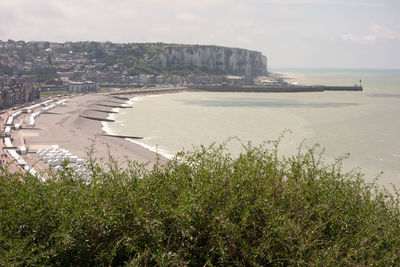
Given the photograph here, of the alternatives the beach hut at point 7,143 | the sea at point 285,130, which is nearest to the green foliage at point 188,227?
the sea at point 285,130

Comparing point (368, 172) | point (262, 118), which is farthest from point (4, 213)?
point (262, 118)

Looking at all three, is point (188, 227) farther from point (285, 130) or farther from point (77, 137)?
point (77, 137)

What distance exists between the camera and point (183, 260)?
8242mm

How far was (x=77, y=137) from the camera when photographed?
45.3 meters

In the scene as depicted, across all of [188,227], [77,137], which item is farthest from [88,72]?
[188,227]

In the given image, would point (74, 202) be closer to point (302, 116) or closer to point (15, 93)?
point (302, 116)

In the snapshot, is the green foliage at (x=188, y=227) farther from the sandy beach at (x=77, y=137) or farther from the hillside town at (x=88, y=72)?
the hillside town at (x=88, y=72)

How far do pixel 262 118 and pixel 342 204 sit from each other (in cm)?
5937

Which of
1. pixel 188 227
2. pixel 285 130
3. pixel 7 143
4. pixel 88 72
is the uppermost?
pixel 88 72

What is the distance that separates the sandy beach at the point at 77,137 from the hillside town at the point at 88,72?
25.3 metres

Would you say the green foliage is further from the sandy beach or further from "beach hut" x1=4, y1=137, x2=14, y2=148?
"beach hut" x1=4, y1=137, x2=14, y2=148

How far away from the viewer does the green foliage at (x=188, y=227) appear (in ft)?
26.5

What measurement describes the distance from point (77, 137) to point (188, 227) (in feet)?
130

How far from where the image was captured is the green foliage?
808 cm
